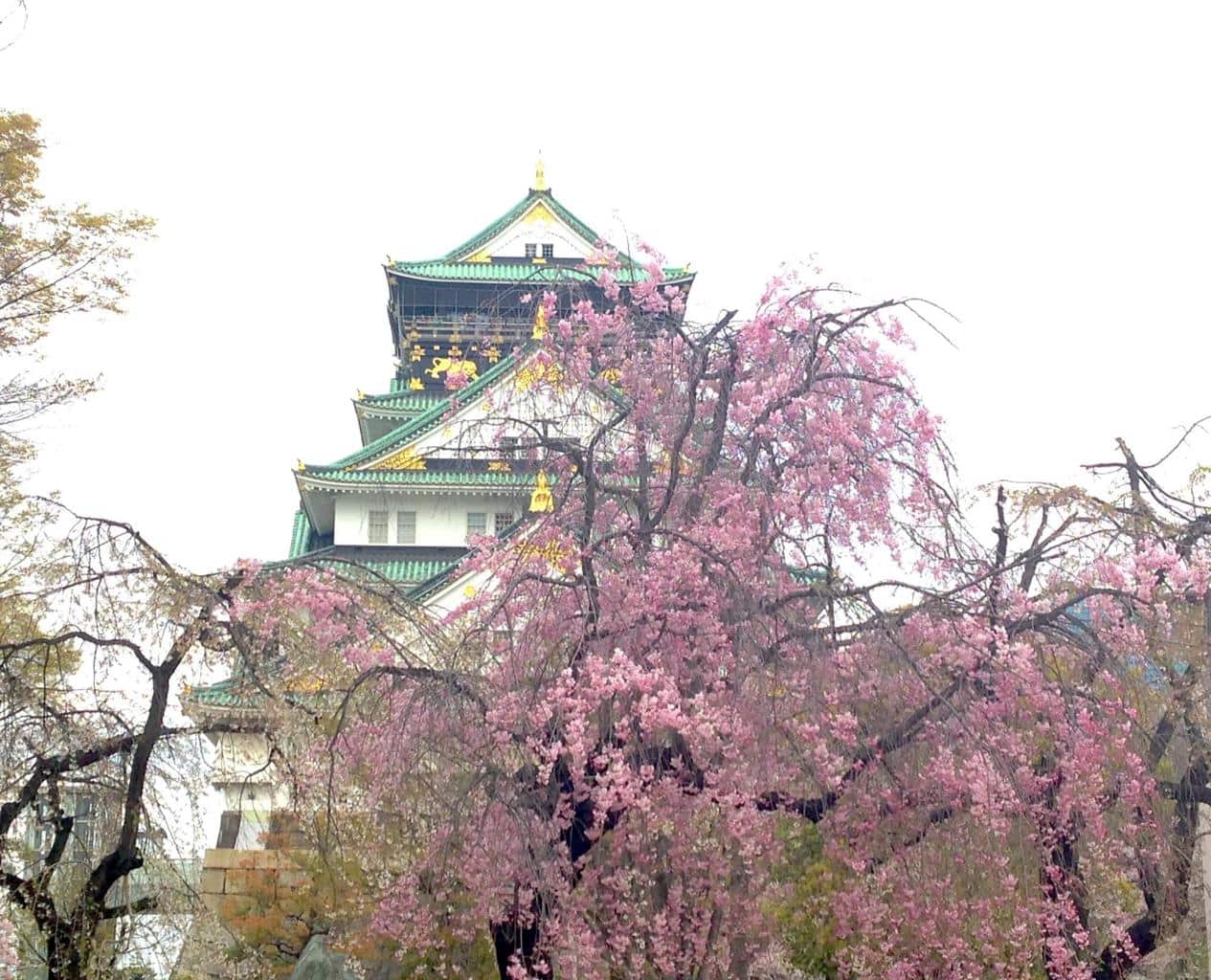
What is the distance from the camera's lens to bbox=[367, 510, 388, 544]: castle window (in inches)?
917

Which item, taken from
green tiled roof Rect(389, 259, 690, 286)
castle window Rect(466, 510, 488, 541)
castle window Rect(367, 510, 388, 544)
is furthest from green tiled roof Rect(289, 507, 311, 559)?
green tiled roof Rect(389, 259, 690, 286)

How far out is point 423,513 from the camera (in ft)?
76.3

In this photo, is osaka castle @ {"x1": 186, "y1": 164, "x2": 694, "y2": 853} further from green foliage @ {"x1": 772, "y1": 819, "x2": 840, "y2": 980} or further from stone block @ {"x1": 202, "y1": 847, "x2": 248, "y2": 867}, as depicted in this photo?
green foliage @ {"x1": 772, "y1": 819, "x2": 840, "y2": 980}

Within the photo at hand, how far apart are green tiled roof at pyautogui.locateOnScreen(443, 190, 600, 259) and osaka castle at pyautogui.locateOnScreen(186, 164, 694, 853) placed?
0.03m

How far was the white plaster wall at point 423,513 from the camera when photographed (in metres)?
22.9

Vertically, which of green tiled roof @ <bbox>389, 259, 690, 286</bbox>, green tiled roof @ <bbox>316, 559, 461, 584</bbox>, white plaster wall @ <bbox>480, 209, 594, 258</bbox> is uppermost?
white plaster wall @ <bbox>480, 209, 594, 258</bbox>

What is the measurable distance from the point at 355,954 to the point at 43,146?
7.84 meters

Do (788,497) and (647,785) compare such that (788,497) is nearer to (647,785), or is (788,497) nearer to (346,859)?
(647,785)

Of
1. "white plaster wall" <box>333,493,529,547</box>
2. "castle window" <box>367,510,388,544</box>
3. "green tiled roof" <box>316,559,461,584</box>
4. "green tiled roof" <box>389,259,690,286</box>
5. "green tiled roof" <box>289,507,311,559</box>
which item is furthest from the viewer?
"green tiled roof" <box>389,259,690,286</box>

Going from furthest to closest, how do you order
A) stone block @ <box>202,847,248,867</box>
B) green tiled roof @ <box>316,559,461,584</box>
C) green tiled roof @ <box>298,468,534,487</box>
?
green tiled roof @ <box>298,468,534,487</box> < green tiled roof @ <box>316,559,461,584</box> < stone block @ <box>202,847,248,867</box>

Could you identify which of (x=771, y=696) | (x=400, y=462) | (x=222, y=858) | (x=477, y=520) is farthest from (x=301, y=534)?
(x=771, y=696)

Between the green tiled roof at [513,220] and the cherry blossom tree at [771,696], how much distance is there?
19810 mm

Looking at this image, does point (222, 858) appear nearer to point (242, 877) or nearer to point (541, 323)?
point (242, 877)

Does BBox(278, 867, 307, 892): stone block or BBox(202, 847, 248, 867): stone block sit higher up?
BBox(202, 847, 248, 867): stone block
